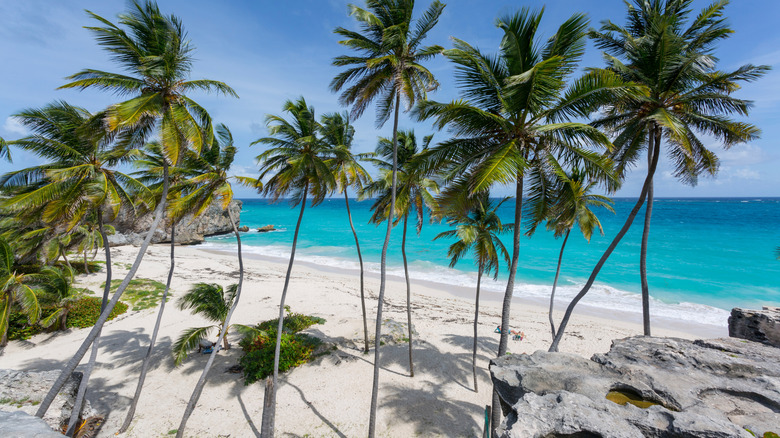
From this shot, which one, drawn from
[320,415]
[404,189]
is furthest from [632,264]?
[320,415]

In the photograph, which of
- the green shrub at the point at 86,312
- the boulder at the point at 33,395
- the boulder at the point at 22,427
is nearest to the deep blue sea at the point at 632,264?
the boulder at the point at 22,427

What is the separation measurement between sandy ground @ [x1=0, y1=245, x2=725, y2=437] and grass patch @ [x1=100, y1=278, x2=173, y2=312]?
33.2 inches

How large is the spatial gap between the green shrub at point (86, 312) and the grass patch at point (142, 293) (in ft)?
3.08

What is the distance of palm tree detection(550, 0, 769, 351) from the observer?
770 centimetres

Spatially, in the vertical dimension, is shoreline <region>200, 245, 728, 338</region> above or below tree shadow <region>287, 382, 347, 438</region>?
above

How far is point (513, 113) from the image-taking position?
6910mm

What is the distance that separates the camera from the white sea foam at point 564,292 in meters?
20.6

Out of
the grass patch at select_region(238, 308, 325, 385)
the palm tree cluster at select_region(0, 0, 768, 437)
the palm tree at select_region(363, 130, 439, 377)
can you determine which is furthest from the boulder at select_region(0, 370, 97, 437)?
the palm tree at select_region(363, 130, 439, 377)

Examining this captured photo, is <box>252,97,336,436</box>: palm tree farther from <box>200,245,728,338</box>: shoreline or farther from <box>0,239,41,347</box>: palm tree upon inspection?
<box>200,245,728,338</box>: shoreline

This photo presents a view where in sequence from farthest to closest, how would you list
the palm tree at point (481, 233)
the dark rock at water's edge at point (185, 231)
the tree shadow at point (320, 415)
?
1. the dark rock at water's edge at point (185, 231)
2. the palm tree at point (481, 233)
3. the tree shadow at point (320, 415)

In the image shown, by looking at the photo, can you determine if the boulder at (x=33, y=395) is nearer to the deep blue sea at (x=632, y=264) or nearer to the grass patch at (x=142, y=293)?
the deep blue sea at (x=632, y=264)

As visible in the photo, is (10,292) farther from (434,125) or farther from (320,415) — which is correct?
(434,125)

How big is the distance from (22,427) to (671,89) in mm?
14554

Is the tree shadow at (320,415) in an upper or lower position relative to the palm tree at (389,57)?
lower
